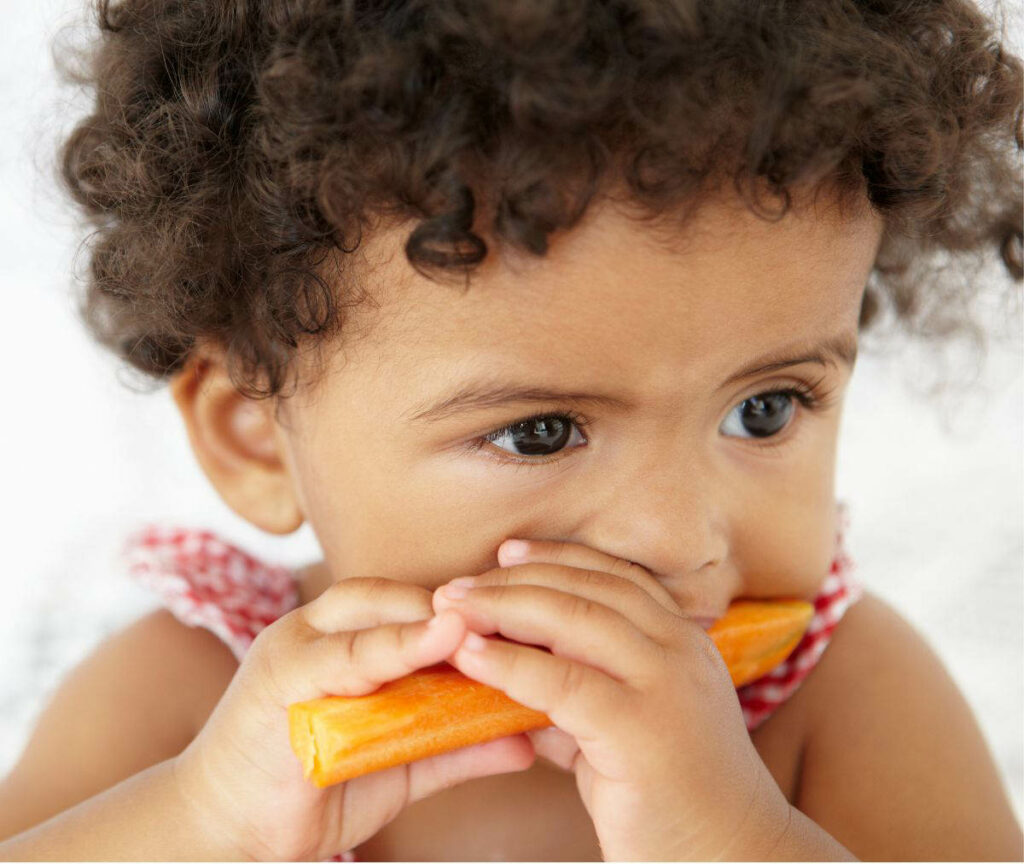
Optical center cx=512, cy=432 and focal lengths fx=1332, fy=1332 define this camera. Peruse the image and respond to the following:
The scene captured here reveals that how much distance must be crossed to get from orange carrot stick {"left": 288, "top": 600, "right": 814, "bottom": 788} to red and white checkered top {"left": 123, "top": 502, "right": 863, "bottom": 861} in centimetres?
35

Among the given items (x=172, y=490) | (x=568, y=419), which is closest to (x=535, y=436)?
(x=568, y=419)

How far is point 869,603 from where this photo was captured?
1424 mm

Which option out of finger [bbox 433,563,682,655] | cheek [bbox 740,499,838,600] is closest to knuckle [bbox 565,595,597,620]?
finger [bbox 433,563,682,655]

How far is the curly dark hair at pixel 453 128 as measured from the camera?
867 mm

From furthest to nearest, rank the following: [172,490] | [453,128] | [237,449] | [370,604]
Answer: [172,490], [237,449], [370,604], [453,128]

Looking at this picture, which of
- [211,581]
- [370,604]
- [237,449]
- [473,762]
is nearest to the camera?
[370,604]

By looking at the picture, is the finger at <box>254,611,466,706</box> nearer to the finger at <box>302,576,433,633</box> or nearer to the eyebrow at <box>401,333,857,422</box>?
the finger at <box>302,576,433,633</box>

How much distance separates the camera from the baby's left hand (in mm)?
900

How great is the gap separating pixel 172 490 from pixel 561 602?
1.11m

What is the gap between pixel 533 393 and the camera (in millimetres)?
962

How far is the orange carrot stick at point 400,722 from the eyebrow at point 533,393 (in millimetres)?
195

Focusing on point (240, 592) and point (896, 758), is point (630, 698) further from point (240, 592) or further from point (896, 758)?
point (240, 592)

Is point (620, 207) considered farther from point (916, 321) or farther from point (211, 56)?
point (916, 321)

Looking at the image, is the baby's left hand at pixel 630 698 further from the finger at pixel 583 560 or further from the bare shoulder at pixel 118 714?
the bare shoulder at pixel 118 714
